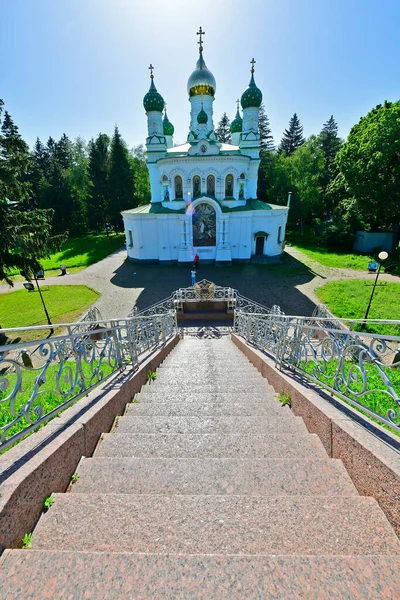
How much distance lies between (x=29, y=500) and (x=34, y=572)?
Answer: 66 cm

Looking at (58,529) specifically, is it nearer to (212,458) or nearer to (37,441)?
(37,441)

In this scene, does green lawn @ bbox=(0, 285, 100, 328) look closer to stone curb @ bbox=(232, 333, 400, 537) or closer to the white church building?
the white church building

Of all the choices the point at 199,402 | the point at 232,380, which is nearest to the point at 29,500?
the point at 199,402

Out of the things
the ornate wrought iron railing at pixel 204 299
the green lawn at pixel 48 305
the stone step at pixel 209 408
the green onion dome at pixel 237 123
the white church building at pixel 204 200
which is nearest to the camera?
the stone step at pixel 209 408

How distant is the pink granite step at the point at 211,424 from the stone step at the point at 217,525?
1223 millimetres

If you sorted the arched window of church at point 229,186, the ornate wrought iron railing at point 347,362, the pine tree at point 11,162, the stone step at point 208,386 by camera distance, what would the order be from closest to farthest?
the ornate wrought iron railing at point 347,362
the stone step at point 208,386
the pine tree at point 11,162
the arched window of church at point 229,186

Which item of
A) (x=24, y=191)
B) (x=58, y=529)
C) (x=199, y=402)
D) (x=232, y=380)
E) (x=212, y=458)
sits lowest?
(x=232, y=380)

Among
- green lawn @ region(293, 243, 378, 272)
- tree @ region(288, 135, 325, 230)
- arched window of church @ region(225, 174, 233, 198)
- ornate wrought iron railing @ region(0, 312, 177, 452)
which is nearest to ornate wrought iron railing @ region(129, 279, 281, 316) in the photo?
ornate wrought iron railing @ region(0, 312, 177, 452)

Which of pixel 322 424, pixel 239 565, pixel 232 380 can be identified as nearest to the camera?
pixel 239 565

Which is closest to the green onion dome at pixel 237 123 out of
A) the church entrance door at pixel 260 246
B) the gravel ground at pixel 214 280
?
the church entrance door at pixel 260 246

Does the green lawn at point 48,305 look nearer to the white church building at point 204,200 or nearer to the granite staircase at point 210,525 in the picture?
the white church building at point 204,200

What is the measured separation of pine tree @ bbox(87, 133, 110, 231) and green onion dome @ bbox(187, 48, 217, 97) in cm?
1747

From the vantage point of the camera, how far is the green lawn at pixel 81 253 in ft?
82.1

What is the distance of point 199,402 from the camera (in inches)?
163
